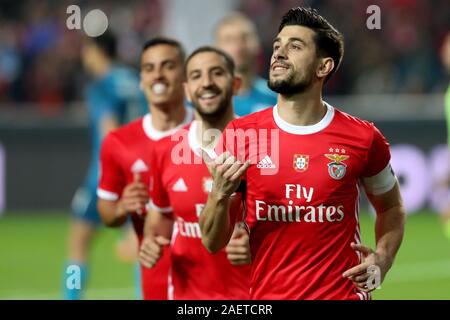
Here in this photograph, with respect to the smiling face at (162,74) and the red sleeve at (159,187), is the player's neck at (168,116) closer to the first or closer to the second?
the smiling face at (162,74)

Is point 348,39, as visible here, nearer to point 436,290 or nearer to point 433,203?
point 433,203

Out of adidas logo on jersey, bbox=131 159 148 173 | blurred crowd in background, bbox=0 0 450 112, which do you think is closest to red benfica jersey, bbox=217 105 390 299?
adidas logo on jersey, bbox=131 159 148 173

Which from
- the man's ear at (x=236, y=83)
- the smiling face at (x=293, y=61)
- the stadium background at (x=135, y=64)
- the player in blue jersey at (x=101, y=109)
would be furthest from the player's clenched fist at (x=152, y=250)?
the stadium background at (x=135, y=64)

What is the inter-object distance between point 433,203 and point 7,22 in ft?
26.2

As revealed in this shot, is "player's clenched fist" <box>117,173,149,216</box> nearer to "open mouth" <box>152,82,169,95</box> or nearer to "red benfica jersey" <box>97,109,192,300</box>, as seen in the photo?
"red benfica jersey" <box>97,109,192,300</box>

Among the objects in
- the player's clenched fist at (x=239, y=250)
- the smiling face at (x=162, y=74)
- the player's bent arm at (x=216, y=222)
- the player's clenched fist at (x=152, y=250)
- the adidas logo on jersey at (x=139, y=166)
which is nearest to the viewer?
the player's bent arm at (x=216, y=222)

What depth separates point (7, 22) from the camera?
68.4 feet

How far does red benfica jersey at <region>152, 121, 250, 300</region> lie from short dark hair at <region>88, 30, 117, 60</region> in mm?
4973

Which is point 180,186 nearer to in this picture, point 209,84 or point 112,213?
point 209,84

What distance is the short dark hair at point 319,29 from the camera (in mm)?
6121

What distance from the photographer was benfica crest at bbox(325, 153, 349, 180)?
20.0 ft

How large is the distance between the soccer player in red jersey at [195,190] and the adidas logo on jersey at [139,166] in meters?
0.71

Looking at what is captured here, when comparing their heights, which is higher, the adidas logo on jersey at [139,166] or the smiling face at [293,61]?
the smiling face at [293,61]

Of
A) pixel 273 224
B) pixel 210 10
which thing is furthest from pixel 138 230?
pixel 210 10
